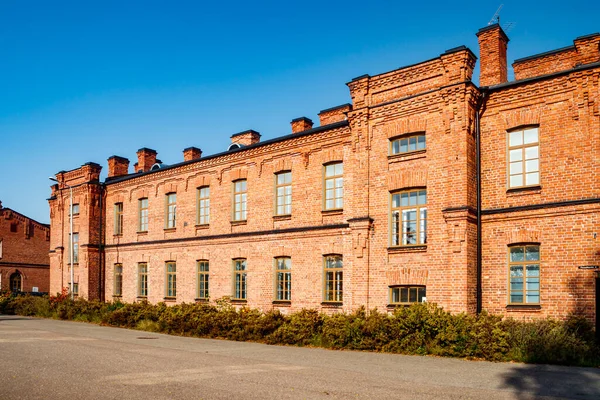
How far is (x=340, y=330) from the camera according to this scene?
17266 millimetres

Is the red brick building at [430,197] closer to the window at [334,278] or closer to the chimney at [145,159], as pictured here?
the window at [334,278]

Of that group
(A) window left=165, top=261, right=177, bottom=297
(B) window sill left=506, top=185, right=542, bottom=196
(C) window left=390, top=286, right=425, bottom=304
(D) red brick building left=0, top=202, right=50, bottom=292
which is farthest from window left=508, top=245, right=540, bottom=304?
(D) red brick building left=0, top=202, right=50, bottom=292

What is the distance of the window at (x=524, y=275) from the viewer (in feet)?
52.9

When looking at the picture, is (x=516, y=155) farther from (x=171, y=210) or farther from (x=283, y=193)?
(x=171, y=210)

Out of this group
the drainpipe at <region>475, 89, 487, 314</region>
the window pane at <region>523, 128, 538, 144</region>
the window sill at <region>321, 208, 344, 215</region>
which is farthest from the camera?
the window sill at <region>321, 208, 344, 215</region>

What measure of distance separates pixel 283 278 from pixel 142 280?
417 inches

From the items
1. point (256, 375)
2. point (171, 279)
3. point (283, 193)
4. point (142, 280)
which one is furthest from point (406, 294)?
point (142, 280)

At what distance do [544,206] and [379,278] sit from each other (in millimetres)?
5546

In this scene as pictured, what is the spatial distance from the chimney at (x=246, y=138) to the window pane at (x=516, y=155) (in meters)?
13.6

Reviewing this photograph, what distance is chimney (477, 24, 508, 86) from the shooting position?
59.0 feet

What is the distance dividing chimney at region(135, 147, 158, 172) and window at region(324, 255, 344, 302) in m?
16.8

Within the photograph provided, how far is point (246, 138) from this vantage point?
27453mm

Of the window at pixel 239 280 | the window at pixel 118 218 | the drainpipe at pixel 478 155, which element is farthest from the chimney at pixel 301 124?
the window at pixel 118 218

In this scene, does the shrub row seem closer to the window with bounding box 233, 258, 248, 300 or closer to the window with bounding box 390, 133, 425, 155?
the window with bounding box 233, 258, 248, 300
